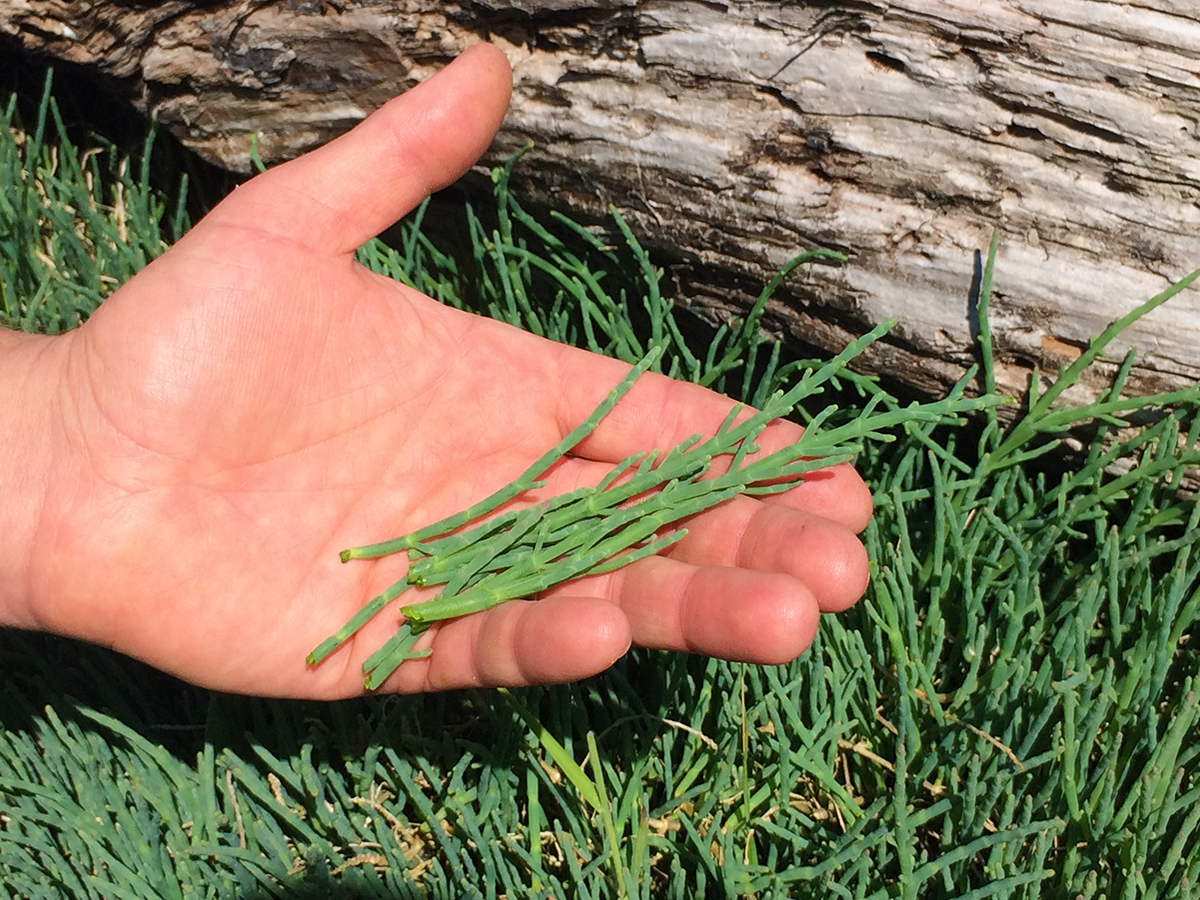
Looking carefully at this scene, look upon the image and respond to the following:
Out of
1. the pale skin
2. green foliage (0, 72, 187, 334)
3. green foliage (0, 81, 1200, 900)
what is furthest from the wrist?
green foliage (0, 72, 187, 334)

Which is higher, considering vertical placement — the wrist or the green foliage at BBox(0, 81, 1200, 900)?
the wrist

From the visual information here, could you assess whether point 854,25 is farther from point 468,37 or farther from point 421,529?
point 421,529

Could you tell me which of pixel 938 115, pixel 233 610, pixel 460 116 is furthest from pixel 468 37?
pixel 233 610

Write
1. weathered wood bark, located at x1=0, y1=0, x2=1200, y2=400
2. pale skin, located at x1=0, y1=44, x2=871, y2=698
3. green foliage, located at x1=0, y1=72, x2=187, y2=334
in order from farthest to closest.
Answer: green foliage, located at x1=0, y1=72, x2=187, y2=334
weathered wood bark, located at x1=0, y1=0, x2=1200, y2=400
pale skin, located at x1=0, y1=44, x2=871, y2=698

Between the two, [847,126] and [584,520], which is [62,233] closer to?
[584,520]

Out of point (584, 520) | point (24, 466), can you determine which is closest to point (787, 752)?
point (584, 520)

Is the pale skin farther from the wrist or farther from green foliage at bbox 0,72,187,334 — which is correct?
green foliage at bbox 0,72,187,334
